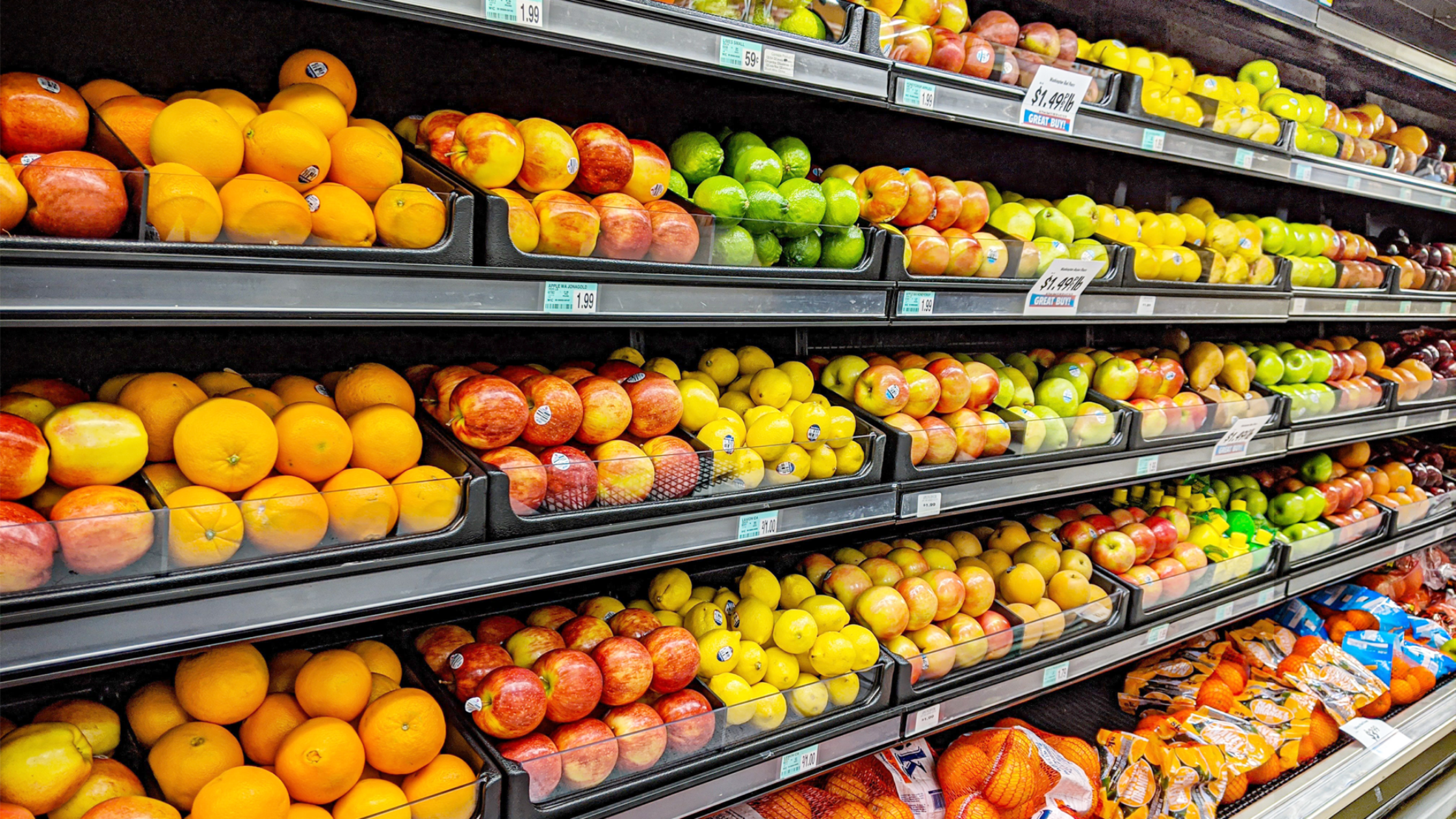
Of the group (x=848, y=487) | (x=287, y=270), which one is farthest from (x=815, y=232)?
(x=287, y=270)

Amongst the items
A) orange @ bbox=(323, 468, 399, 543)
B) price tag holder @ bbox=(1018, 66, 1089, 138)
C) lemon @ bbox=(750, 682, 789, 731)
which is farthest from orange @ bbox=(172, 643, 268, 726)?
price tag holder @ bbox=(1018, 66, 1089, 138)

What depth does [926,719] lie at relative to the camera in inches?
69.0

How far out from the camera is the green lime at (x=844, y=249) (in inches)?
62.5

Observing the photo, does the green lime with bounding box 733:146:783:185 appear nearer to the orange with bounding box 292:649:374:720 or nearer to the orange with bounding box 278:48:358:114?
the orange with bounding box 278:48:358:114

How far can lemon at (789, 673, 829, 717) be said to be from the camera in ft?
5.14

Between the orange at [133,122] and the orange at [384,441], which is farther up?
the orange at [133,122]

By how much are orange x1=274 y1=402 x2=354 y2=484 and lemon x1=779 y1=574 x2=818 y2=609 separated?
3.19ft

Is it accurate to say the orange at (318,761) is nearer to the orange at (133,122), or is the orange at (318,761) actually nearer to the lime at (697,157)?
the orange at (133,122)

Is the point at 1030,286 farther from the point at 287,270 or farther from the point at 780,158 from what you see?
the point at 287,270

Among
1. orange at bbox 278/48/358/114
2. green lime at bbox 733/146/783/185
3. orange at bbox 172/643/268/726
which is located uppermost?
orange at bbox 278/48/358/114

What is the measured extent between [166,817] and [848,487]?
1.13 metres

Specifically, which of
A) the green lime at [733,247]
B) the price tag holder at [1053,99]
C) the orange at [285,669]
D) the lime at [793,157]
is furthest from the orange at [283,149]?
the price tag holder at [1053,99]

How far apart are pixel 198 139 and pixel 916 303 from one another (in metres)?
1.21

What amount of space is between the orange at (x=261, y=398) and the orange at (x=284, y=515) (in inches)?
5.3
